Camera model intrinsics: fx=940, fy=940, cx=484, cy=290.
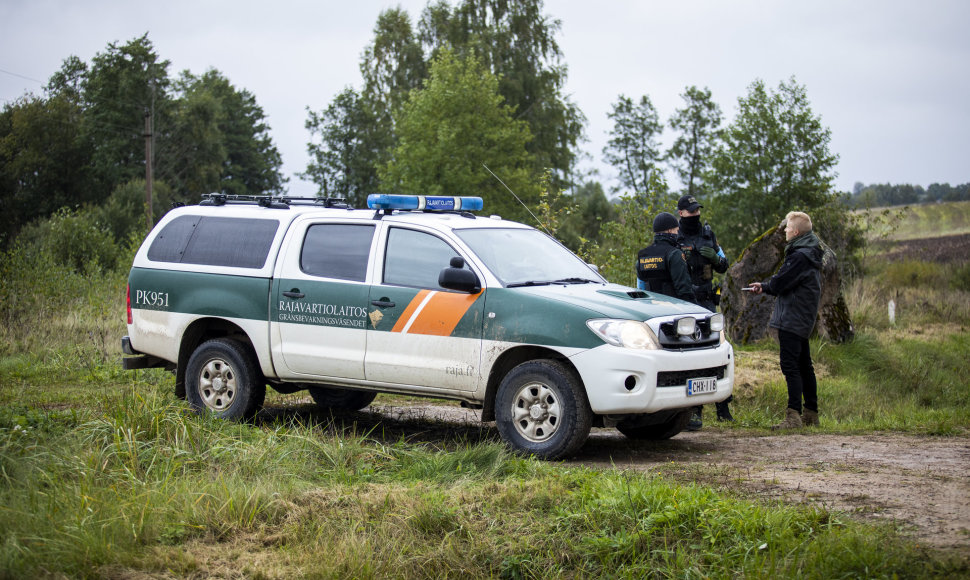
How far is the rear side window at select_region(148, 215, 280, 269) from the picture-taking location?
820 centimetres

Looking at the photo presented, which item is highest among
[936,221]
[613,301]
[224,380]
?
[936,221]

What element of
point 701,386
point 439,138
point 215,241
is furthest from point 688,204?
point 439,138

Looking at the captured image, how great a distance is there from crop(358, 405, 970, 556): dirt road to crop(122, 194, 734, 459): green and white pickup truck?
0.35 meters

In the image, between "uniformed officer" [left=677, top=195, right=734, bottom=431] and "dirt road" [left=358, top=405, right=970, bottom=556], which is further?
"uniformed officer" [left=677, top=195, right=734, bottom=431]

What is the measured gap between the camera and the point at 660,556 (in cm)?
467

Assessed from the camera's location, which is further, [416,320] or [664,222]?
[664,222]

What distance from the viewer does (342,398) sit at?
9.55 m

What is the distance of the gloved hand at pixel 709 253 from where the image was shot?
29.2 feet

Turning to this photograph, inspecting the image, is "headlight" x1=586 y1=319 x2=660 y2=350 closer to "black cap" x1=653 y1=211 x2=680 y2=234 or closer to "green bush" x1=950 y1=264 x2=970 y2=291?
"black cap" x1=653 y1=211 x2=680 y2=234

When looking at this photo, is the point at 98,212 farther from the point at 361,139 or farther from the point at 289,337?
the point at 289,337

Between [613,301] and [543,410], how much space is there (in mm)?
958

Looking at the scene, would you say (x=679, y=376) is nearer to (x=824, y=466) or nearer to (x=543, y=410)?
(x=543, y=410)

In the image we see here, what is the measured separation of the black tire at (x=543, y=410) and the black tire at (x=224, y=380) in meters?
2.42

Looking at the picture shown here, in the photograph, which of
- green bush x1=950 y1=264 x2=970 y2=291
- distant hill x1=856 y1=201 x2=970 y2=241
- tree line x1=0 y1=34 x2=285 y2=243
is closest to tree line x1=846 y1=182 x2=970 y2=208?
distant hill x1=856 y1=201 x2=970 y2=241
